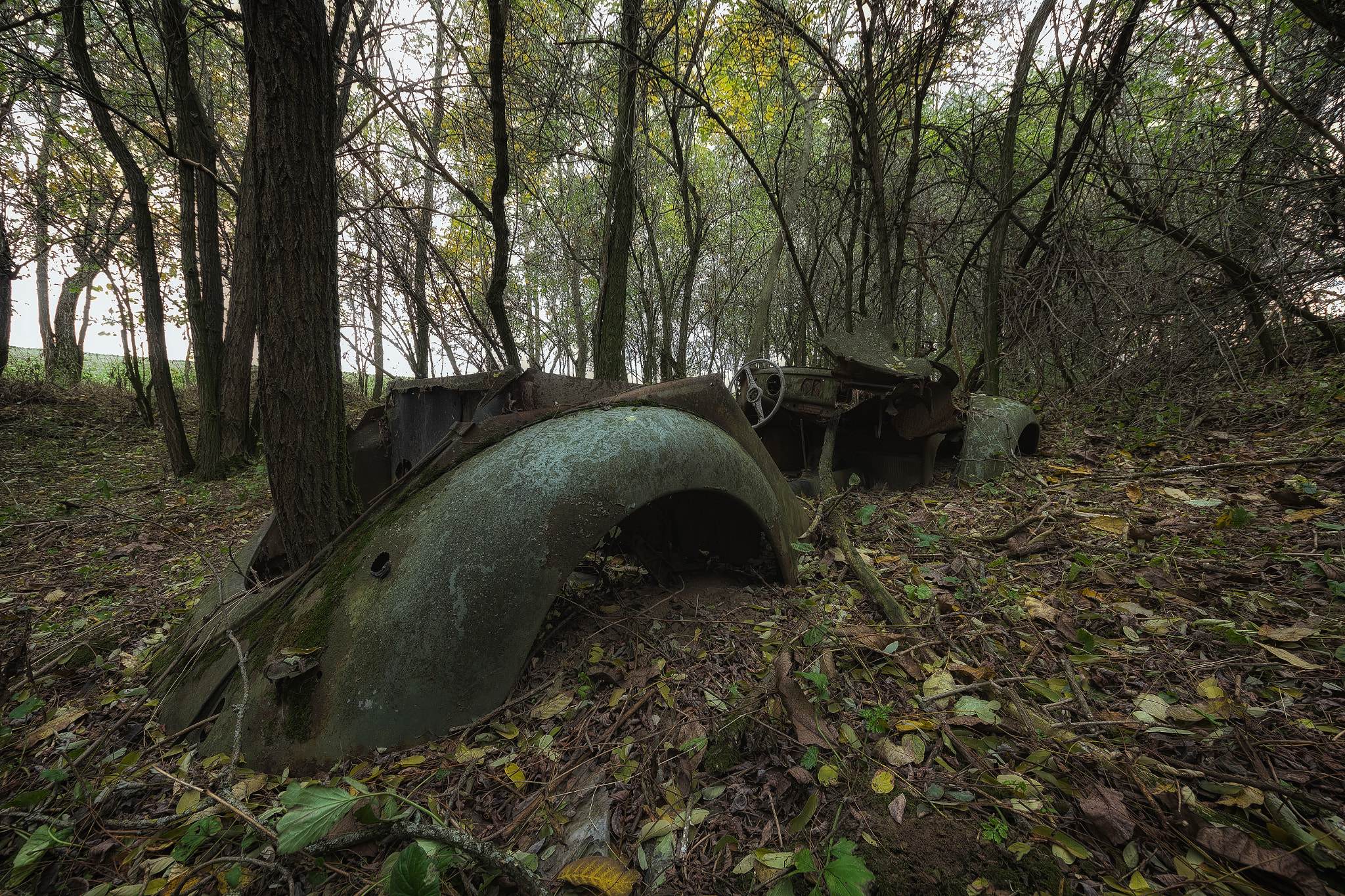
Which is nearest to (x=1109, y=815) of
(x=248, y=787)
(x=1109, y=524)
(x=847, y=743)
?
(x=847, y=743)

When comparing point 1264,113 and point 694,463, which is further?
point 1264,113

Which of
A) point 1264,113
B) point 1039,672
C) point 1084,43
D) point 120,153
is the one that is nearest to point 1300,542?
point 1039,672

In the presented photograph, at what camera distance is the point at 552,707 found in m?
1.64

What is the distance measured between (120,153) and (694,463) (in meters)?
7.70

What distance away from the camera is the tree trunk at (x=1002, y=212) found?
5.02 meters

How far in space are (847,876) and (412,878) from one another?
80 centimetres

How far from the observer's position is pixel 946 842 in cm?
109

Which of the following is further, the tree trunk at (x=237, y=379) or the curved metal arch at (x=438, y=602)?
the tree trunk at (x=237, y=379)

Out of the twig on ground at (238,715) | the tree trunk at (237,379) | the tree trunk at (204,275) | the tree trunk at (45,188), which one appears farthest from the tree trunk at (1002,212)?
the tree trunk at (45,188)

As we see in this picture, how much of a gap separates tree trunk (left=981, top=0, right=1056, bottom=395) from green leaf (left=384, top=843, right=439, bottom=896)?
19.0ft

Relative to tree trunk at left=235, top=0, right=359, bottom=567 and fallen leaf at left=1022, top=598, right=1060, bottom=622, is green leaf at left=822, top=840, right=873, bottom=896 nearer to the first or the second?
fallen leaf at left=1022, top=598, right=1060, bottom=622

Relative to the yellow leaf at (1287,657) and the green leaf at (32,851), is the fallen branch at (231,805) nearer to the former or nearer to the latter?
the green leaf at (32,851)

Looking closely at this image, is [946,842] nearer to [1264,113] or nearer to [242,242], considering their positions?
[1264,113]

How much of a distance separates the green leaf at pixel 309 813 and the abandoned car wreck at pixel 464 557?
381mm
